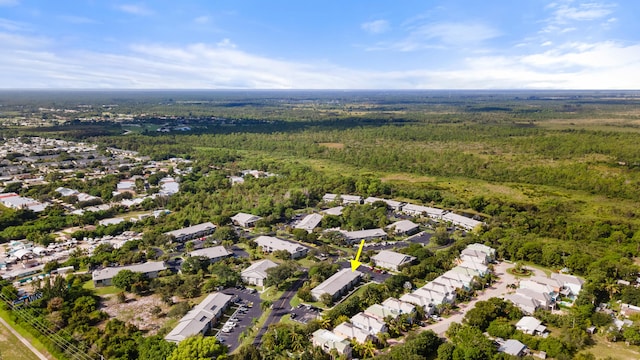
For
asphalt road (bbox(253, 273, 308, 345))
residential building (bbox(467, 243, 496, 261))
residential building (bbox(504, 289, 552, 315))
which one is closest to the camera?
asphalt road (bbox(253, 273, 308, 345))

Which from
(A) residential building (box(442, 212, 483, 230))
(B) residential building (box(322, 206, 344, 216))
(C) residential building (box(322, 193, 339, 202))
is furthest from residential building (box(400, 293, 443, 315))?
(C) residential building (box(322, 193, 339, 202))

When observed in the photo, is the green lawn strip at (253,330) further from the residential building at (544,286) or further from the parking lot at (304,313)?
the residential building at (544,286)

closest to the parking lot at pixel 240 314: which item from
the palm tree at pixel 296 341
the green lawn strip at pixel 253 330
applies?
the green lawn strip at pixel 253 330

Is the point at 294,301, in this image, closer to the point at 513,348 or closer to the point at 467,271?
the point at 467,271

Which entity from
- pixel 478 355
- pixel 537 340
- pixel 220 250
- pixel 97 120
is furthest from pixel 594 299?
pixel 97 120

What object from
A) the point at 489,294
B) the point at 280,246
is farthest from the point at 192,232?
the point at 489,294

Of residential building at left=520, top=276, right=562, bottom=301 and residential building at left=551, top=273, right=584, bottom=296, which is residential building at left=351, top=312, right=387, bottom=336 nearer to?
residential building at left=520, top=276, right=562, bottom=301
